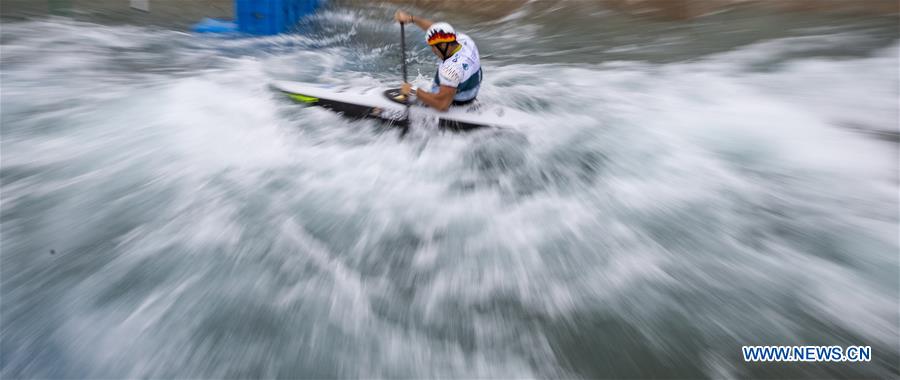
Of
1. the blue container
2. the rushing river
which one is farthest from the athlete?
the blue container

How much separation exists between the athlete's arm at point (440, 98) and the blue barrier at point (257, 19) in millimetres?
5246

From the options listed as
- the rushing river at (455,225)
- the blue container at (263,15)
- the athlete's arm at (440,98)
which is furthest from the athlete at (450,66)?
the blue container at (263,15)

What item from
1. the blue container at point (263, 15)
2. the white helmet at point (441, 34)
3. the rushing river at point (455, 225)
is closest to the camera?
the rushing river at point (455, 225)

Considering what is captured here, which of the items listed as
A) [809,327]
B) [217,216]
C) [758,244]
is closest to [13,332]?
[217,216]

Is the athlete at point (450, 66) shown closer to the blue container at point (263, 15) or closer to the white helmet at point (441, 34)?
the white helmet at point (441, 34)

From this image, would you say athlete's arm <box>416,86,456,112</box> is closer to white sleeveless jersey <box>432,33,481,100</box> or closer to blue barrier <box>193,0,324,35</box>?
white sleeveless jersey <box>432,33,481,100</box>

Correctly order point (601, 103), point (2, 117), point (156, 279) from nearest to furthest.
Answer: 1. point (156, 279)
2. point (2, 117)
3. point (601, 103)

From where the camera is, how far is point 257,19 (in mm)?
8227

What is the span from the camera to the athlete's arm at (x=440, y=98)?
13.8 ft

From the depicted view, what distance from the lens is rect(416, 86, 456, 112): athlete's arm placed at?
4195 mm

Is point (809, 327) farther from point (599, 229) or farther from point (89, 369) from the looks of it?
point (89, 369)

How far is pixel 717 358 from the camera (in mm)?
2453

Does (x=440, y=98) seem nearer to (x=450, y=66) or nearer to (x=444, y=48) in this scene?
(x=450, y=66)

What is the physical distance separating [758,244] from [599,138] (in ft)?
6.42
